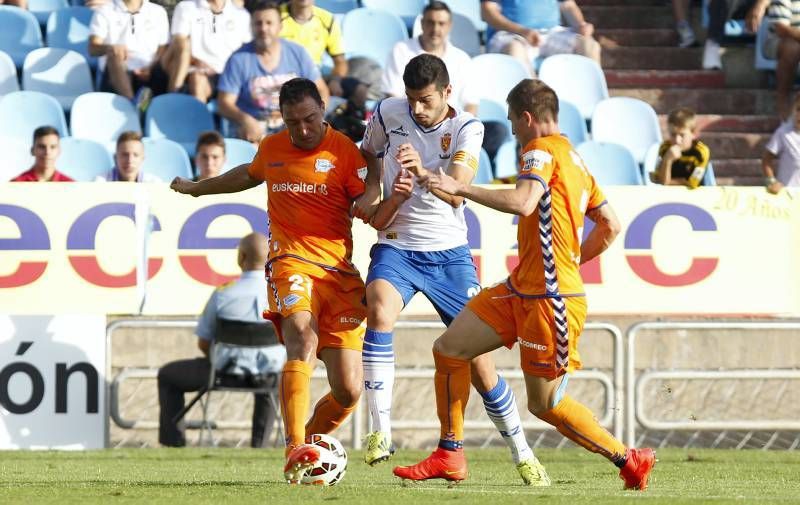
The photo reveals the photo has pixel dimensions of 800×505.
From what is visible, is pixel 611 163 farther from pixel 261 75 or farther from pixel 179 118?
pixel 179 118

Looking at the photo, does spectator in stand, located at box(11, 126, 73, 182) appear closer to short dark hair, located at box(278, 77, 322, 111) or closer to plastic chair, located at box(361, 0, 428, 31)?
plastic chair, located at box(361, 0, 428, 31)

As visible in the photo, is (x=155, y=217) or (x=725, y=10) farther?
(x=725, y=10)

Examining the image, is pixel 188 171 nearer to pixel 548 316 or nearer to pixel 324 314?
pixel 324 314

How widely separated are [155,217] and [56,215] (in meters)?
0.75

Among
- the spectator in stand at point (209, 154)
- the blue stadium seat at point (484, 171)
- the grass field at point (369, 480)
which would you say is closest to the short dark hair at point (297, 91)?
the grass field at point (369, 480)

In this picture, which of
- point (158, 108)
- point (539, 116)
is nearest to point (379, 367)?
point (539, 116)

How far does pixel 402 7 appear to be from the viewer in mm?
16516

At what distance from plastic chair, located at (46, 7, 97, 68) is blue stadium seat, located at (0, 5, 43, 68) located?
0.58 feet

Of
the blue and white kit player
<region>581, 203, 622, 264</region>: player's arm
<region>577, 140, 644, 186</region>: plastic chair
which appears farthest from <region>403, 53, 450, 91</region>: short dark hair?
<region>577, 140, 644, 186</region>: plastic chair

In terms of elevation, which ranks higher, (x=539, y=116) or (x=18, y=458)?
(x=539, y=116)

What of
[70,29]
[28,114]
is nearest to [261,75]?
[28,114]

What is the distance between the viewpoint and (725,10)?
16578mm

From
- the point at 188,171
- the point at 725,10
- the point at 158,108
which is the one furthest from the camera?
the point at 725,10

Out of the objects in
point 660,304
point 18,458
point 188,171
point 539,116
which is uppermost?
point 539,116
